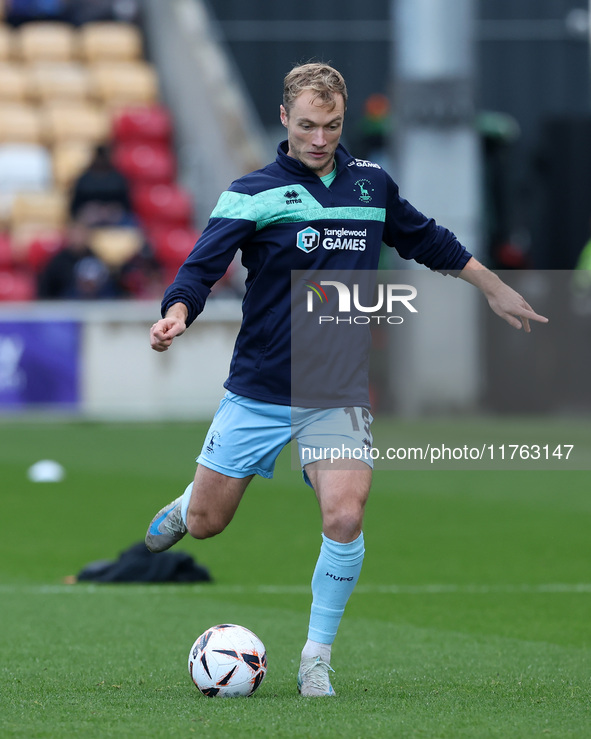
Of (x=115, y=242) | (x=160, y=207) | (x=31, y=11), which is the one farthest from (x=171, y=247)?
(x=31, y=11)

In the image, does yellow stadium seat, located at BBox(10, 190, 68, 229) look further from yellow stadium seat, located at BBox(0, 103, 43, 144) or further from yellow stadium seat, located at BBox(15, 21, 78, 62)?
yellow stadium seat, located at BBox(15, 21, 78, 62)

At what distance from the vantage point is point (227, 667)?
5.22 meters

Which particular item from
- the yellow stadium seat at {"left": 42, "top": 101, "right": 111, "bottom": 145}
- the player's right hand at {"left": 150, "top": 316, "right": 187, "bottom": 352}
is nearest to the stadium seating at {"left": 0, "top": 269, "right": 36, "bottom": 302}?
the yellow stadium seat at {"left": 42, "top": 101, "right": 111, "bottom": 145}

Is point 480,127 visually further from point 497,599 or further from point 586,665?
point 586,665

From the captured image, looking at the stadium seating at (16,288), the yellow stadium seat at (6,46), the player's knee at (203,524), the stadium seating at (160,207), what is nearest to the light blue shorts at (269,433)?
the player's knee at (203,524)

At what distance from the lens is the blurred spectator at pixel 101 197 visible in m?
21.8

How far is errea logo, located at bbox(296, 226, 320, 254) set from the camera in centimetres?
536

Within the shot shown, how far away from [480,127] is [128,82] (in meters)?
6.56

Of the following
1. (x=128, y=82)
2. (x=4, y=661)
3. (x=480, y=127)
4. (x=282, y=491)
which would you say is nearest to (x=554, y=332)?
(x=480, y=127)

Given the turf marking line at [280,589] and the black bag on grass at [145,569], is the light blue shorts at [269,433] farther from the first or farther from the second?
the black bag on grass at [145,569]

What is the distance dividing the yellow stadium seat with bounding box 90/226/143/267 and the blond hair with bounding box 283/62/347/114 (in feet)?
51.9

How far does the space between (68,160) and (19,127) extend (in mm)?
1334

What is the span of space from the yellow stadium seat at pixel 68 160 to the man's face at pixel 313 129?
18205 mm

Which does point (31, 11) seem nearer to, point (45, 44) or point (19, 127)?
point (45, 44)
